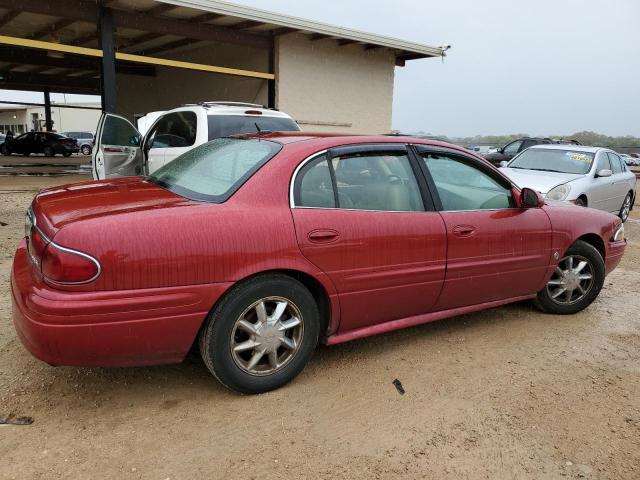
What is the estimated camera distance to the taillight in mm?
2418

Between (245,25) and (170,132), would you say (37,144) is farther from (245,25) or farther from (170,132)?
(170,132)

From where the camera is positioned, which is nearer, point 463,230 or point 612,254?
point 463,230

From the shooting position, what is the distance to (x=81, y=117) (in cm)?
5875

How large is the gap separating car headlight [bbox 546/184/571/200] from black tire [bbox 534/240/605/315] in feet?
11.9

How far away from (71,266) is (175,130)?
17.0ft

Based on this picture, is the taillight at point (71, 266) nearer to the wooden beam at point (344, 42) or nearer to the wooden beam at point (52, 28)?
the wooden beam at point (344, 42)

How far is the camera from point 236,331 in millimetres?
2865

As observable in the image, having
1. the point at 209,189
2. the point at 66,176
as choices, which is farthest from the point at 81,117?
the point at 209,189

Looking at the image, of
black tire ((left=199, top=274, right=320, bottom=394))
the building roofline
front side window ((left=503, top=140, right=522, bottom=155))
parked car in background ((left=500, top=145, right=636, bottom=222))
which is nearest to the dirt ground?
black tire ((left=199, top=274, right=320, bottom=394))

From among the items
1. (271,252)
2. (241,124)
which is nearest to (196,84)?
(241,124)

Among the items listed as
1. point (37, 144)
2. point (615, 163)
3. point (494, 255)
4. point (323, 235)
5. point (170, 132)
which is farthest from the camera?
point (37, 144)

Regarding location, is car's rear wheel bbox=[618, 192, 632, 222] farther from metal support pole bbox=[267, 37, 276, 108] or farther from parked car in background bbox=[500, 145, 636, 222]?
metal support pole bbox=[267, 37, 276, 108]

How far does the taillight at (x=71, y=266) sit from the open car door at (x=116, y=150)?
4.92 meters

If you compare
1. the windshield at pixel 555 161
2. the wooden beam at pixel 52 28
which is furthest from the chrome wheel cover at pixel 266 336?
the wooden beam at pixel 52 28
